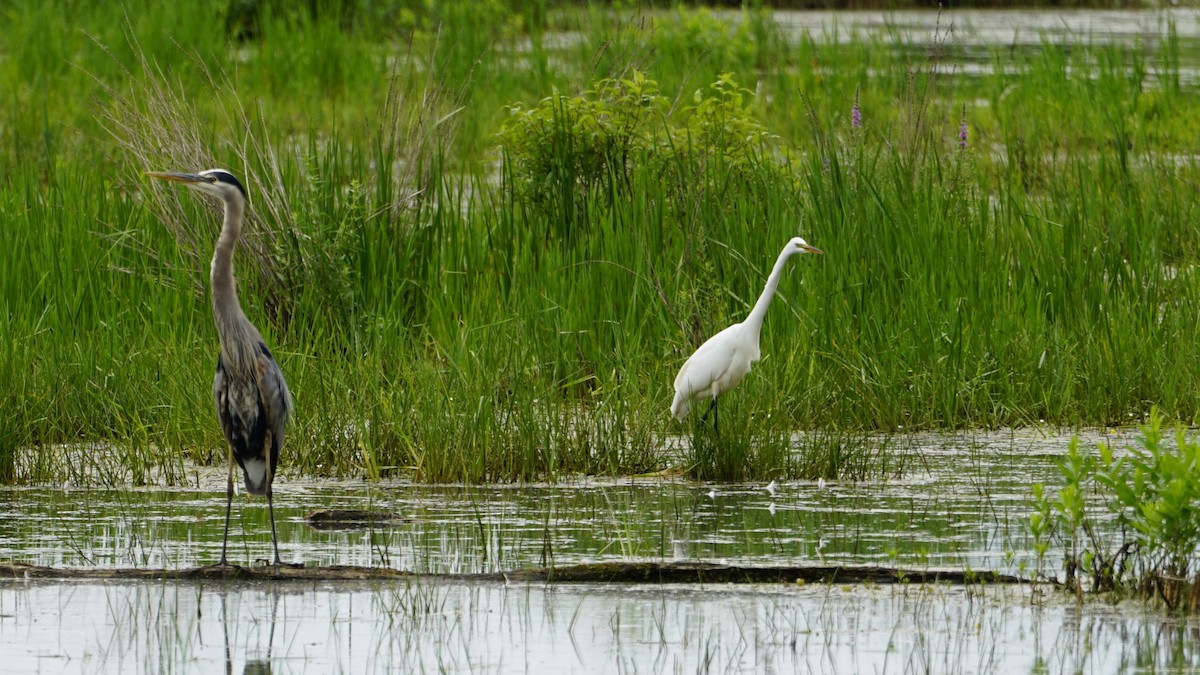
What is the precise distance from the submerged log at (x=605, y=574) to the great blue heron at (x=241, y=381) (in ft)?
2.06

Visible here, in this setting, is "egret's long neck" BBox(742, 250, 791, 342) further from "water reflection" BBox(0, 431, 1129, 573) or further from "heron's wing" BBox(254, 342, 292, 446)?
"heron's wing" BBox(254, 342, 292, 446)

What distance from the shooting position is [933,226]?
26.8 feet

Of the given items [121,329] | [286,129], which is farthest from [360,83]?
[121,329]

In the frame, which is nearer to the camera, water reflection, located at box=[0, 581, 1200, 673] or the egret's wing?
water reflection, located at box=[0, 581, 1200, 673]

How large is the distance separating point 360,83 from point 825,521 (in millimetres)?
9610

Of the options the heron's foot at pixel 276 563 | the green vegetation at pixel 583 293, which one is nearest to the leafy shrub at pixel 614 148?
the green vegetation at pixel 583 293

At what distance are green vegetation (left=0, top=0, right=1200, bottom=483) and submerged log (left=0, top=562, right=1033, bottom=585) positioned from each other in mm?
1363

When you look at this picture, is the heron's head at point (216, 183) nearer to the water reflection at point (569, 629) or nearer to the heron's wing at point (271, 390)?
the heron's wing at point (271, 390)

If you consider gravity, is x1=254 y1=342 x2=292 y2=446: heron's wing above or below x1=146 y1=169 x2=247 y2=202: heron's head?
below

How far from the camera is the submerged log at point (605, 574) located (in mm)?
4805

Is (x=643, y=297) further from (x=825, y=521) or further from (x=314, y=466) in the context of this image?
(x=825, y=521)

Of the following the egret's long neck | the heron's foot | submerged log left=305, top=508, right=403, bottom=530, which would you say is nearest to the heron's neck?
submerged log left=305, top=508, right=403, bottom=530

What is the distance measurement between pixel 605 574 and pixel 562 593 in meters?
0.13

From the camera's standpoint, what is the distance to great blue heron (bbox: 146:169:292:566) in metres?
5.51
